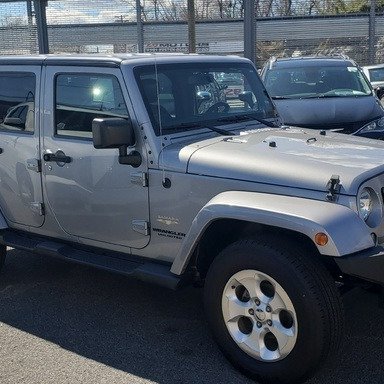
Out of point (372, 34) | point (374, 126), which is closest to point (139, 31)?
point (372, 34)

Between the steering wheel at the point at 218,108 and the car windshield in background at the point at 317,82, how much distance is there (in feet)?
12.9

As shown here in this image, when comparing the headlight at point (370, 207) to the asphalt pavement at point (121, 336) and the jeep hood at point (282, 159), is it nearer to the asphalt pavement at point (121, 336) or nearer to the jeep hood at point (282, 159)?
the jeep hood at point (282, 159)

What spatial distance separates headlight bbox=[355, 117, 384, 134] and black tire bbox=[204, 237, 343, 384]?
172 inches

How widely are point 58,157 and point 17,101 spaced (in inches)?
28.8

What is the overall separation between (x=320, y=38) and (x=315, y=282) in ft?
45.9

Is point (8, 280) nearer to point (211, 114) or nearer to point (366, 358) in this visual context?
point (211, 114)

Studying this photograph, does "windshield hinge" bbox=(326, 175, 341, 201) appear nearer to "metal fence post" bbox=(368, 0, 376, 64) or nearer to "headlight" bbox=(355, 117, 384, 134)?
"headlight" bbox=(355, 117, 384, 134)

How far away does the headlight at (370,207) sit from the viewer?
11.3 feet

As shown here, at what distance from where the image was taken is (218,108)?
4.71 metres

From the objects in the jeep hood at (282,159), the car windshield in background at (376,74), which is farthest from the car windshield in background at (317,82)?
the car windshield in background at (376,74)

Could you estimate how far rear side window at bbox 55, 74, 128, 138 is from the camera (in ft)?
14.2

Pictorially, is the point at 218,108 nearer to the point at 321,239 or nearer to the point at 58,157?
the point at 58,157

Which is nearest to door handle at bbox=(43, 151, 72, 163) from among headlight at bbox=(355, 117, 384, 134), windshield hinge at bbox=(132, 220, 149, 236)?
windshield hinge at bbox=(132, 220, 149, 236)

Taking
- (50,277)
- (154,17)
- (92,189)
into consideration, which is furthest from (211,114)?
(154,17)
